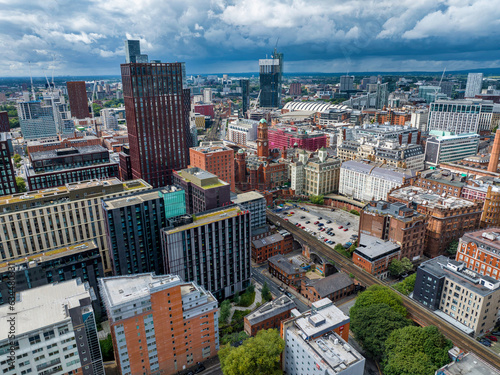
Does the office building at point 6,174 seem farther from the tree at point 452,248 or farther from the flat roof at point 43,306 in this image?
the tree at point 452,248

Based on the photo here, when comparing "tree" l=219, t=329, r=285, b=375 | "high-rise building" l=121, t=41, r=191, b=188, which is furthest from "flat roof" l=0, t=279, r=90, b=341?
"high-rise building" l=121, t=41, r=191, b=188

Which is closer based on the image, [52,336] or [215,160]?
[52,336]

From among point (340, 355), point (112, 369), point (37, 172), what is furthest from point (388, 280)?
point (37, 172)

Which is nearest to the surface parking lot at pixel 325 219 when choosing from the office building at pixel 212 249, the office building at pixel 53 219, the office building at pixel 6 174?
the office building at pixel 212 249

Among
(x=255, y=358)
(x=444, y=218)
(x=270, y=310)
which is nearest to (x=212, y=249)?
(x=270, y=310)

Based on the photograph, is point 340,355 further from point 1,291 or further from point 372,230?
point 1,291

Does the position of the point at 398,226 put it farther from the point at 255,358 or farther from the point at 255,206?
the point at 255,358
